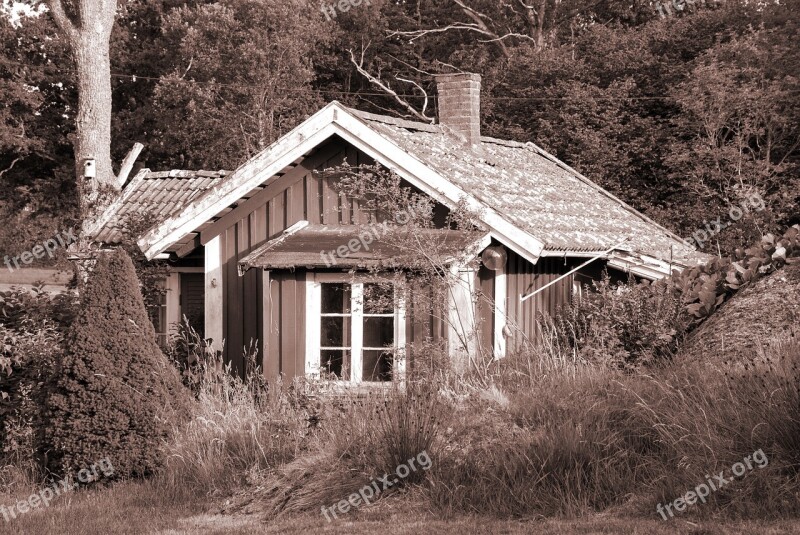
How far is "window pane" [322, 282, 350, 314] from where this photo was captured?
13844 mm

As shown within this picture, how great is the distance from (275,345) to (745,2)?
981 inches

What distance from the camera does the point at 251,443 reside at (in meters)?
9.95

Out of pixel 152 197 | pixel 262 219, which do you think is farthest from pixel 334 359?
pixel 152 197

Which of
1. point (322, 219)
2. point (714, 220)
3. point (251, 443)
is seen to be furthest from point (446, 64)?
point (251, 443)

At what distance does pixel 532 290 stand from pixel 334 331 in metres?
3.13

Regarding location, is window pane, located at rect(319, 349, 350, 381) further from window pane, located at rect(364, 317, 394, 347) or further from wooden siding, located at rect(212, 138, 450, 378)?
wooden siding, located at rect(212, 138, 450, 378)

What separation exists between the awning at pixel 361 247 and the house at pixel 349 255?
0.10 feet

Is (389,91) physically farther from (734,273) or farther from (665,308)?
(734,273)

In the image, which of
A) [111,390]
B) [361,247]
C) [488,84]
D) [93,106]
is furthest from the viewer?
[488,84]

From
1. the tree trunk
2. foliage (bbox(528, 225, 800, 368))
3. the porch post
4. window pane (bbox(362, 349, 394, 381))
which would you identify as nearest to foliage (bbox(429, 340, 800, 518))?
foliage (bbox(528, 225, 800, 368))

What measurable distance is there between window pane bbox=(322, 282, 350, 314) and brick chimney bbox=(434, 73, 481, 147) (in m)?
4.85

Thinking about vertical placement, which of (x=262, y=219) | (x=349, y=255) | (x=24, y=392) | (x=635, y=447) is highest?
(x=262, y=219)

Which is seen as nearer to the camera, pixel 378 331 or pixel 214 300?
pixel 378 331

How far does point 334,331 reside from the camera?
13859 mm
